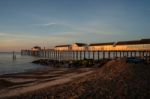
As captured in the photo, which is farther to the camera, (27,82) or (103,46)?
(103,46)

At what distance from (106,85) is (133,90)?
2.20 metres

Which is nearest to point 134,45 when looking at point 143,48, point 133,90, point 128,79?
point 143,48

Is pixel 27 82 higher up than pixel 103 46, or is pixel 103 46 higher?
pixel 103 46

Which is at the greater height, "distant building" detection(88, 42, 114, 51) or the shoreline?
"distant building" detection(88, 42, 114, 51)

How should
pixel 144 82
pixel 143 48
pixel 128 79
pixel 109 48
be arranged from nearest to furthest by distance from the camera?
pixel 144 82 < pixel 128 79 < pixel 143 48 < pixel 109 48

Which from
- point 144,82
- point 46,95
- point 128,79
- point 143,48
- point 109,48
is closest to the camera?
point 46,95

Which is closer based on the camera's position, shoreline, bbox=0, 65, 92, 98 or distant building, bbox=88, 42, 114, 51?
shoreline, bbox=0, 65, 92, 98

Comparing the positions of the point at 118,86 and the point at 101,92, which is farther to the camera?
the point at 118,86

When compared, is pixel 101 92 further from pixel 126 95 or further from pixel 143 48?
pixel 143 48

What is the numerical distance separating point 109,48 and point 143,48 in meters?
12.9

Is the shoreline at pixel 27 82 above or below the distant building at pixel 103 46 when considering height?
below

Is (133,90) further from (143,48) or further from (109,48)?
(109,48)

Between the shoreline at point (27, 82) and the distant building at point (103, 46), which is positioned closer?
the shoreline at point (27, 82)

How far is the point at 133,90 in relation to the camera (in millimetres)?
13828
